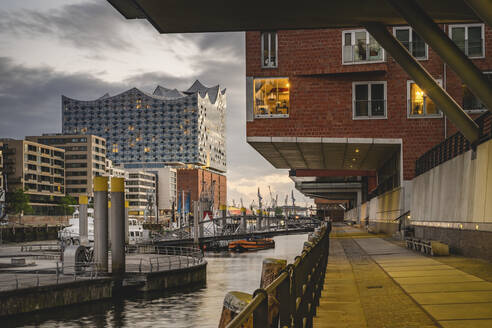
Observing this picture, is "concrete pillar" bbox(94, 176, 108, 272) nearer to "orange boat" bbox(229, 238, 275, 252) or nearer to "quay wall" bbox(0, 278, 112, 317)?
"quay wall" bbox(0, 278, 112, 317)

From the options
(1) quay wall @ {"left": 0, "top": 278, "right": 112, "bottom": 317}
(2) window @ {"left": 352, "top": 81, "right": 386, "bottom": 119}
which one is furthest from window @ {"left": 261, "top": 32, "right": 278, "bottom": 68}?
(1) quay wall @ {"left": 0, "top": 278, "right": 112, "bottom": 317}

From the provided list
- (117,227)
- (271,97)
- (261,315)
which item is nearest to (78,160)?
(271,97)

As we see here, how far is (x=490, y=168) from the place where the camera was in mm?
20219

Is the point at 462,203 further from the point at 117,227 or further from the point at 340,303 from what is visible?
the point at 117,227

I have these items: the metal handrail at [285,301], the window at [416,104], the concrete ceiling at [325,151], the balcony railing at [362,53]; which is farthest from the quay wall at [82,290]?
the metal handrail at [285,301]

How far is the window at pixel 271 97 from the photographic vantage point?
137 feet

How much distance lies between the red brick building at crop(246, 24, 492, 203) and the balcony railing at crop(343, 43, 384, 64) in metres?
0.07

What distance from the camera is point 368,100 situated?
4278 centimetres

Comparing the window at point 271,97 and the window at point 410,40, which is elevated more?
the window at point 410,40

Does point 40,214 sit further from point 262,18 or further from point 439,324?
point 439,324

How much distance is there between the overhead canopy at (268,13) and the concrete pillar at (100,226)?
1649 cm

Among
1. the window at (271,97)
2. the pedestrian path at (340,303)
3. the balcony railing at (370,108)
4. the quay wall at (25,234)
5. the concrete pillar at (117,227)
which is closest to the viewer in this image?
the pedestrian path at (340,303)

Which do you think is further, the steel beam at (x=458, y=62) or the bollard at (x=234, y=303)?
the steel beam at (x=458, y=62)

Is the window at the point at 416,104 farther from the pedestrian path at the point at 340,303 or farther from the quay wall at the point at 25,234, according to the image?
the quay wall at the point at 25,234
